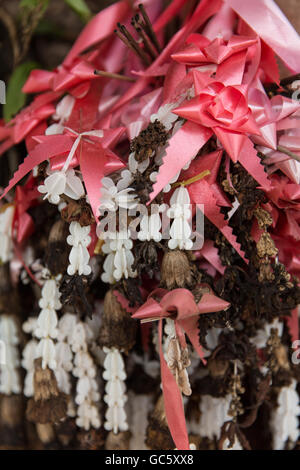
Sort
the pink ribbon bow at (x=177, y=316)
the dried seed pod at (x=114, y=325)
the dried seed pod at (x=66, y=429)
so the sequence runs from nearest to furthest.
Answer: the pink ribbon bow at (x=177, y=316), the dried seed pod at (x=114, y=325), the dried seed pod at (x=66, y=429)

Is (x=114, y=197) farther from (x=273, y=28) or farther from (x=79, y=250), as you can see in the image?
(x=273, y=28)

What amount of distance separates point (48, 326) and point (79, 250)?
0.14 metres

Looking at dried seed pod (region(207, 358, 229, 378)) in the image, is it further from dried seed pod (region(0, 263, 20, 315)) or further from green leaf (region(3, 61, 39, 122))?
green leaf (region(3, 61, 39, 122))

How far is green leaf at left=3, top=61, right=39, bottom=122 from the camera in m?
0.72

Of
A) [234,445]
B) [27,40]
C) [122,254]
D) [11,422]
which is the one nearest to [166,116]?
[122,254]

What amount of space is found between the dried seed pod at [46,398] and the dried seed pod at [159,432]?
0.14 metres

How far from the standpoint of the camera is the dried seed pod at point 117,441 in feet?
2.15

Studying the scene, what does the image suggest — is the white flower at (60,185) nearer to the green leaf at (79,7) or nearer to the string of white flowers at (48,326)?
the string of white flowers at (48,326)

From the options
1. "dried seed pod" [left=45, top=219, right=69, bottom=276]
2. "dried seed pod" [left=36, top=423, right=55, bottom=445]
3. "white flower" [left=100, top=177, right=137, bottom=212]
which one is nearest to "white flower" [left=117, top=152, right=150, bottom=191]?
"white flower" [left=100, top=177, right=137, bottom=212]

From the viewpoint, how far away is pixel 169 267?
0.50m

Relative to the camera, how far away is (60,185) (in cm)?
50

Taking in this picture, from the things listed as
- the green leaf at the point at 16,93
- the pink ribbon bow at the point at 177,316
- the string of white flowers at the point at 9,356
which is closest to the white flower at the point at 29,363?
the string of white flowers at the point at 9,356
